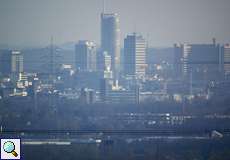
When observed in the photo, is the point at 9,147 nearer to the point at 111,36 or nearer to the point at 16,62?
the point at 16,62

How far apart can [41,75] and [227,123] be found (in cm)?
341

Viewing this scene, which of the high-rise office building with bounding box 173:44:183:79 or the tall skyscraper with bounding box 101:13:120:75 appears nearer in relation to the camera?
the high-rise office building with bounding box 173:44:183:79

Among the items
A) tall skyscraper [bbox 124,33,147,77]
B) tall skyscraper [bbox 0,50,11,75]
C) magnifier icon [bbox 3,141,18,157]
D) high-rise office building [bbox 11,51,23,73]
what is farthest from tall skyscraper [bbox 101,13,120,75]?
magnifier icon [bbox 3,141,18,157]

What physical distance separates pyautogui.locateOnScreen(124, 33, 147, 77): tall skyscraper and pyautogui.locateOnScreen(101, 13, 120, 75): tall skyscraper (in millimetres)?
150

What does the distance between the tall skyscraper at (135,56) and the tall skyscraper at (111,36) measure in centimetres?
15

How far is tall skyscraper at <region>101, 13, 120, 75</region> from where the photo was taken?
10.9 metres

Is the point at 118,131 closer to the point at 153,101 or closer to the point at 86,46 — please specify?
the point at 153,101

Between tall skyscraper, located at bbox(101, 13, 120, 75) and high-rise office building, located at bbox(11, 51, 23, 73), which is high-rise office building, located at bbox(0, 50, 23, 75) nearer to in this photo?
high-rise office building, located at bbox(11, 51, 23, 73)

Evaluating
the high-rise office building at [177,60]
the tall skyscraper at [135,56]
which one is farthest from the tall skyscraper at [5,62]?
the high-rise office building at [177,60]

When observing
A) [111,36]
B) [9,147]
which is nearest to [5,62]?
[111,36]

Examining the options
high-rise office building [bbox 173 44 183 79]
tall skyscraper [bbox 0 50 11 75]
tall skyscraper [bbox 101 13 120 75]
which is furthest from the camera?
tall skyscraper [bbox 101 13 120 75]

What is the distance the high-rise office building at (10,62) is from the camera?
10.7 m

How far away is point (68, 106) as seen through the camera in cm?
950

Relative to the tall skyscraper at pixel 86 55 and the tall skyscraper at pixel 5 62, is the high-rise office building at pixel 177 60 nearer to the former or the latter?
the tall skyscraper at pixel 86 55
